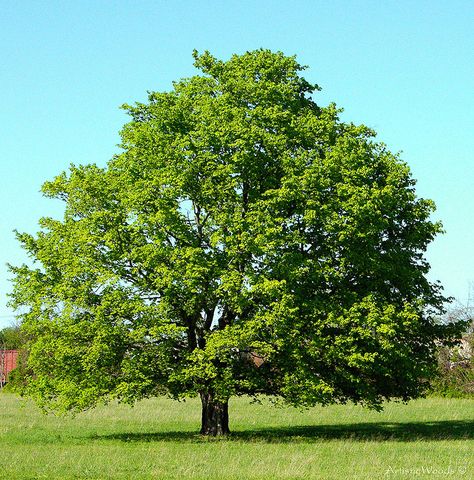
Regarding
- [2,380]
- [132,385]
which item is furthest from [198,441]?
[2,380]

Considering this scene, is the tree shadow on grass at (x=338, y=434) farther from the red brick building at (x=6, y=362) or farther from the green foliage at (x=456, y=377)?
the red brick building at (x=6, y=362)

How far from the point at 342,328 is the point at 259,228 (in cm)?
592

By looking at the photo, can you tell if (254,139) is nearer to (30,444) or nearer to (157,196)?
(157,196)

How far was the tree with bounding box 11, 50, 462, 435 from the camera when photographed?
33562 millimetres

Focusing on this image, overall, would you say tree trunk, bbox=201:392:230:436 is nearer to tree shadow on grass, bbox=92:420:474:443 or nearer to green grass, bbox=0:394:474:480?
tree shadow on grass, bbox=92:420:474:443

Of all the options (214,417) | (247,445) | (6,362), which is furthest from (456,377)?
(6,362)

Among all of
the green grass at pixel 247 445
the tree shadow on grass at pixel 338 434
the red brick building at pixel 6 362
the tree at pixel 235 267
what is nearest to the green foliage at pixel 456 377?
the green grass at pixel 247 445

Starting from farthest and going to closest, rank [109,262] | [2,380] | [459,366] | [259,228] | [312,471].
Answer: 1. [2,380]
2. [459,366]
3. [109,262]
4. [259,228]
5. [312,471]

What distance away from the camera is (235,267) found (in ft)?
114

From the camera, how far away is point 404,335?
36719 mm

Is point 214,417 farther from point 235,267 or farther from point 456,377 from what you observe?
point 456,377

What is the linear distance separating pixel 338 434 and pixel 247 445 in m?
8.61

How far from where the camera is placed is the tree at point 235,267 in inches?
1321

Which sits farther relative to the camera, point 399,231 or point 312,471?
point 399,231
